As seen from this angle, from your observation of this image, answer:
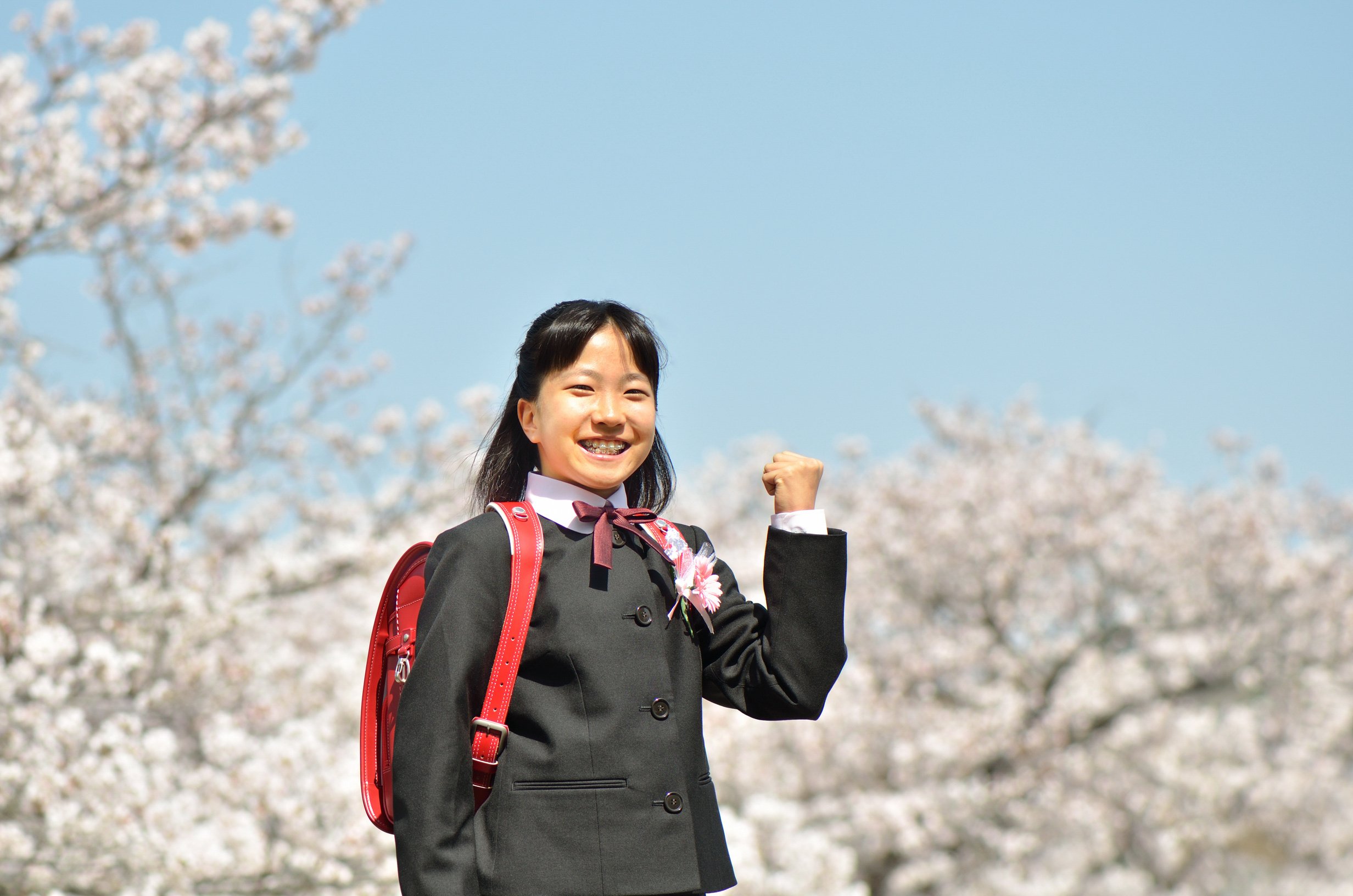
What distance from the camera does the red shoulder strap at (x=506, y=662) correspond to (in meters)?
1.75

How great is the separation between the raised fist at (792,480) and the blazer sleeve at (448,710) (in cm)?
44

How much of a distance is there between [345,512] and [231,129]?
3865 millimetres

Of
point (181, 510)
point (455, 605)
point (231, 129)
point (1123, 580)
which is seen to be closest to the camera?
point (455, 605)

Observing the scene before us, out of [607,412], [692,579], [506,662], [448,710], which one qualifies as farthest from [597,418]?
[448,710]

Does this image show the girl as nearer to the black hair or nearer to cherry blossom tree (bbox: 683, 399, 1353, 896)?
the black hair

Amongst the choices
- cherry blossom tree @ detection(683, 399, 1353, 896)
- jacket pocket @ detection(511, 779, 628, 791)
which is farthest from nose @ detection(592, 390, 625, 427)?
cherry blossom tree @ detection(683, 399, 1353, 896)

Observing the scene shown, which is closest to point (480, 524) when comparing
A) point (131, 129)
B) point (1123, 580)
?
point (131, 129)

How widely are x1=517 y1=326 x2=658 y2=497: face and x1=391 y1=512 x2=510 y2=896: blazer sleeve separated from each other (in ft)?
0.60

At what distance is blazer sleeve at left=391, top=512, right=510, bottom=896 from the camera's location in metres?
1.65

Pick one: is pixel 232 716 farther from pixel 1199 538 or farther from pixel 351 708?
pixel 1199 538

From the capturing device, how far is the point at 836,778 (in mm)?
10414

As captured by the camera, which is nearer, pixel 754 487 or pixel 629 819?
pixel 629 819

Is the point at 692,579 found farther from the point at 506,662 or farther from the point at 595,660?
the point at 506,662

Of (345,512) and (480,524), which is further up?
(345,512)
